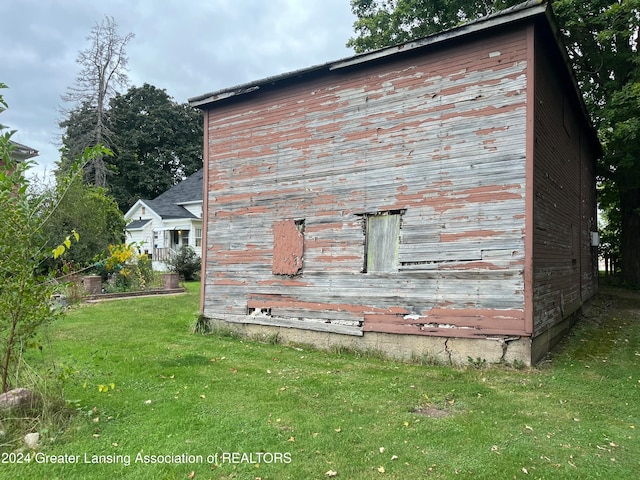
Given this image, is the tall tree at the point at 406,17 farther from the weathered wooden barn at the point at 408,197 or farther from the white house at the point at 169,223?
the white house at the point at 169,223

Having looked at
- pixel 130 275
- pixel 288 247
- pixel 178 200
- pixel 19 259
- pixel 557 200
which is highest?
pixel 178 200

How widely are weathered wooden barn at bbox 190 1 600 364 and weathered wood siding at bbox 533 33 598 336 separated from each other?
7 cm

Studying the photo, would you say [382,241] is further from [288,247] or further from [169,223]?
[169,223]

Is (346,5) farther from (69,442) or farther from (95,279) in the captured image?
(69,442)

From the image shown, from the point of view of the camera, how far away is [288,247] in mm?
8594

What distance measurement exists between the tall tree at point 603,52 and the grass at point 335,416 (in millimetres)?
7777

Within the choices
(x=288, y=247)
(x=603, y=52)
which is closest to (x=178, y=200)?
(x=288, y=247)

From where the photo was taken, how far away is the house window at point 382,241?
24.5 feet

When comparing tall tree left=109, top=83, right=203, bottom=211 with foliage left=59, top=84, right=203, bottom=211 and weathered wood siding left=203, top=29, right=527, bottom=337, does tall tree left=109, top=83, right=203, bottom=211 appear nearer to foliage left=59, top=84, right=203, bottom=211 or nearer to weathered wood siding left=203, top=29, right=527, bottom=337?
foliage left=59, top=84, right=203, bottom=211

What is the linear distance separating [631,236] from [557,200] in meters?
11.3

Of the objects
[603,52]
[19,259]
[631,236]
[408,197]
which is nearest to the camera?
[19,259]

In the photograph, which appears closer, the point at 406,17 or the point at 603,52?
the point at 603,52

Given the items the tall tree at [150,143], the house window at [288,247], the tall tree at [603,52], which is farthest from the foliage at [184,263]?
the tall tree at [150,143]

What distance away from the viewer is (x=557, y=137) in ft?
27.2
